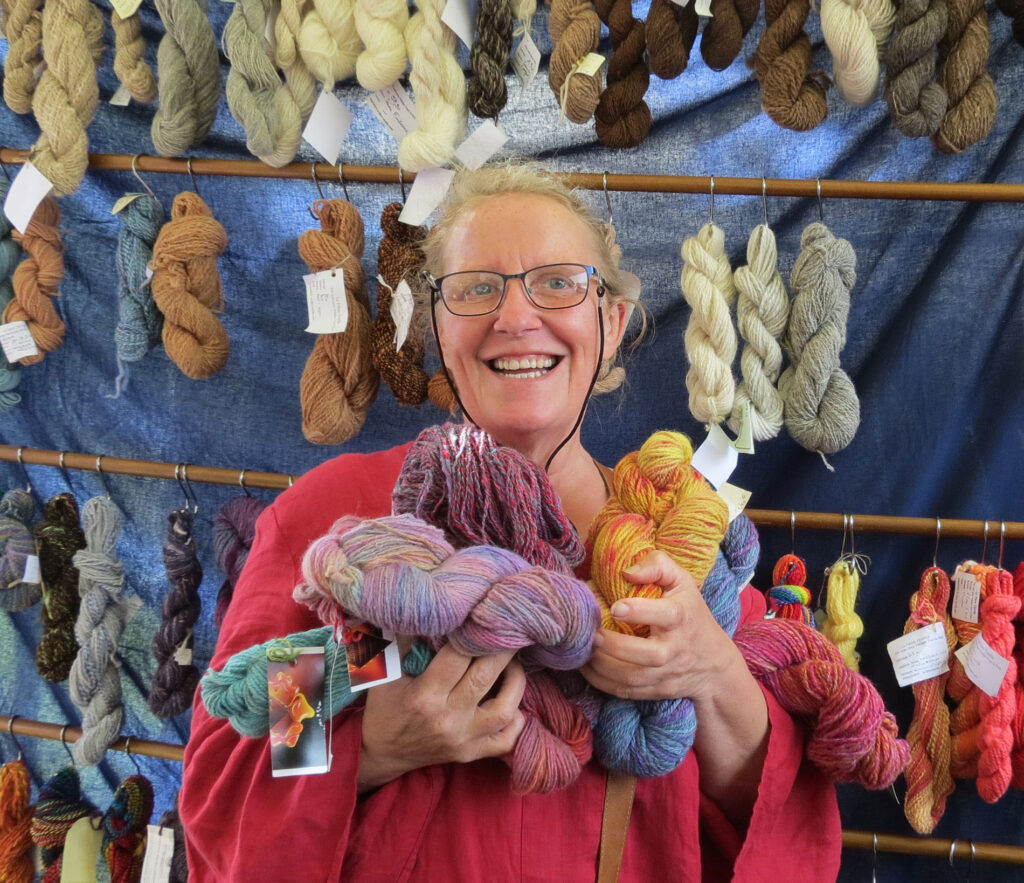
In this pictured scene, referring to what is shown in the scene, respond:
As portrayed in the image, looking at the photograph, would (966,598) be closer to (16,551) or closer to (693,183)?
(693,183)

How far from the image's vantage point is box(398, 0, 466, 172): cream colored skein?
1.52m

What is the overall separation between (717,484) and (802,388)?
0.22 metres

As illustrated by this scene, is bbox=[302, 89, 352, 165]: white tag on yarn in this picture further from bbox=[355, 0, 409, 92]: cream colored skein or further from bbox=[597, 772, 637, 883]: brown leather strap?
bbox=[597, 772, 637, 883]: brown leather strap

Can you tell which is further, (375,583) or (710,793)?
(710,793)

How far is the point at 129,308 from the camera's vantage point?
173 centimetres

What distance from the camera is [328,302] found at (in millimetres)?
1608

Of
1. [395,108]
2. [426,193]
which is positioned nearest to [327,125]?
[395,108]

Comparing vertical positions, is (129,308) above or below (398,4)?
below

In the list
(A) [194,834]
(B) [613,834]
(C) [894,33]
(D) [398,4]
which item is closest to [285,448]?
(D) [398,4]

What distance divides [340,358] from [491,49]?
0.61 metres

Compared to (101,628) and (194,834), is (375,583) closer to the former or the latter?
(194,834)

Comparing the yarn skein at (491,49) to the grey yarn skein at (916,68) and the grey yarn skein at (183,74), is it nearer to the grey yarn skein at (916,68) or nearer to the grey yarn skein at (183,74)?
the grey yarn skein at (183,74)

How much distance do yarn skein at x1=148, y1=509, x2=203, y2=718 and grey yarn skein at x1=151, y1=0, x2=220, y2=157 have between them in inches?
29.6

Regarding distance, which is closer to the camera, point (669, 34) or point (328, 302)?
point (669, 34)
